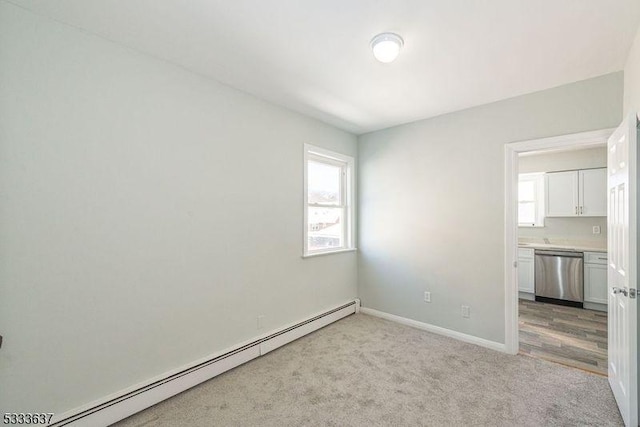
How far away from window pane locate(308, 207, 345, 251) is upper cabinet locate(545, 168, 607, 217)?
3.77m

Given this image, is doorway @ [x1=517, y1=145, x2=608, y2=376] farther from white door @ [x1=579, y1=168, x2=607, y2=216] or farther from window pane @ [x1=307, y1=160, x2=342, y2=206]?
window pane @ [x1=307, y1=160, x2=342, y2=206]

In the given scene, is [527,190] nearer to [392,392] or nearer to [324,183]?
[324,183]

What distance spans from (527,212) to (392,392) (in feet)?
15.2

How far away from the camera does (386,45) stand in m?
1.85

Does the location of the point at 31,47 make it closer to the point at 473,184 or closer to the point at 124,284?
the point at 124,284

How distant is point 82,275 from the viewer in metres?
1.78

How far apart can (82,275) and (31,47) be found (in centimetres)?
141

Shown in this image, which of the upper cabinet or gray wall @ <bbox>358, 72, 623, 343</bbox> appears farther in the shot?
the upper cabinet

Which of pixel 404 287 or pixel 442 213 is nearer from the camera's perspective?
pixel 442 213

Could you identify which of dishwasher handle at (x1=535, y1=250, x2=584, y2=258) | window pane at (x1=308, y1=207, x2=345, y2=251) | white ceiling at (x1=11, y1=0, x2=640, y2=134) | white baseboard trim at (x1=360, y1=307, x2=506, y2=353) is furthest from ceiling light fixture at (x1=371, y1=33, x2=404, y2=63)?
dishwasher handle at (x1=535, y1=250, x2=584, y2=258)

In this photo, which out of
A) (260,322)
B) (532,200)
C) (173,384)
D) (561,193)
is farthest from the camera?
(532,200)

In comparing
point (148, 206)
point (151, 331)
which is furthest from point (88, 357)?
point (148, 206)

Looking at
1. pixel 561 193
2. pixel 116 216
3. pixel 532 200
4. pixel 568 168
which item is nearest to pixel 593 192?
pixel 561 193

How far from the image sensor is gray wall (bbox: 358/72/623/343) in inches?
103
